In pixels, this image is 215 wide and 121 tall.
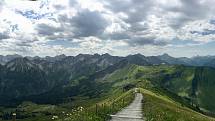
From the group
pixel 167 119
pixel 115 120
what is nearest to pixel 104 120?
pixel 115 120

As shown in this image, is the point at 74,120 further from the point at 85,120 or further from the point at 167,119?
the point at 167,119

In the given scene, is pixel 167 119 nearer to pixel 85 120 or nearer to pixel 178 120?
pixel 178 120

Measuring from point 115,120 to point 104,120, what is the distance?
1835mm

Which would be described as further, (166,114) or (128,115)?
(166,114)

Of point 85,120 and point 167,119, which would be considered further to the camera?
point 167,119

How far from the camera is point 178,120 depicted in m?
42.4

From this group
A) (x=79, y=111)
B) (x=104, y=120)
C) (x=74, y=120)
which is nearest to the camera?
(x=74, y=120)

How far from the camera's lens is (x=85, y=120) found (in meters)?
34.2

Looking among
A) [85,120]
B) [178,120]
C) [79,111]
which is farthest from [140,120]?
[85,120]

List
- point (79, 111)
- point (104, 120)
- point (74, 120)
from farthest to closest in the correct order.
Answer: point (79, 111) < point (104, 120) < point (74, 120)

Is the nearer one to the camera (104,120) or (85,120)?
(85,120)

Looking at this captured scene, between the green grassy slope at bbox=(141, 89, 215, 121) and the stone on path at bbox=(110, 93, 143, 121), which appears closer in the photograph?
the stone on path at bbox=(110, 93, 143, 121)

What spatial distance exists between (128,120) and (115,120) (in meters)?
1.58

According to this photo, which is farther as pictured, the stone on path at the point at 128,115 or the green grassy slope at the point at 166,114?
the green grassy slope at the point at 166,114
